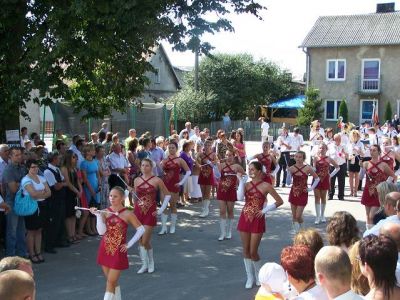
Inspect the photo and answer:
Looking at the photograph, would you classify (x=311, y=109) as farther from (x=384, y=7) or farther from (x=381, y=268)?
(x=381, y=268)

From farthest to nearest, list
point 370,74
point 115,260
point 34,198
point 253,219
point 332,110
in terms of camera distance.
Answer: point 332,110
point 370,74
point 34,198
point 253,219
point 115,260

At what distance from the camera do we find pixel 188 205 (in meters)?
15.2

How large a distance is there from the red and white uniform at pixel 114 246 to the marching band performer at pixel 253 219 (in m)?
2.01

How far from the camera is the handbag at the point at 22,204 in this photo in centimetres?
902

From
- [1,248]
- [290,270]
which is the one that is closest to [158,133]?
[1,248]

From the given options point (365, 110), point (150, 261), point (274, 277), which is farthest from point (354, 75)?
point (274, 277)

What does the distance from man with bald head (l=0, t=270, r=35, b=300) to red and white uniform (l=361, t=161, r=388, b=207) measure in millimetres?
8708

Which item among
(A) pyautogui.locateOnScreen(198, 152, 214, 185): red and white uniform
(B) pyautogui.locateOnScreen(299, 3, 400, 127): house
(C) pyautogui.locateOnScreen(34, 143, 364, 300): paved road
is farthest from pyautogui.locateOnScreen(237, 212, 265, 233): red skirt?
(B) pyautogui.locateOnScreen(299, 3, 400, 127): house

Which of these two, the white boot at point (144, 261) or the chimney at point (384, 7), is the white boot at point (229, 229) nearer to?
the white boot at point (144, 261)

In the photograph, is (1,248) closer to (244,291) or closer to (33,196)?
(33,196)

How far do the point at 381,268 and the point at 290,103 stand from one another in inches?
1751

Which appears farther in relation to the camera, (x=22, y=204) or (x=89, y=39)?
(x=89, y=39)

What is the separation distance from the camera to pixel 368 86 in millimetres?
41719

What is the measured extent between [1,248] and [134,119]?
40.7ft
